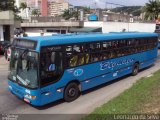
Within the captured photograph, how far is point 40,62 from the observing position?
8.72 m

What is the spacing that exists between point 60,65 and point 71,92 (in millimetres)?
1390

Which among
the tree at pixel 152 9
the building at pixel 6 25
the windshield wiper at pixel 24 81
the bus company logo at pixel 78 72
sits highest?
the tree at pixel 152 9

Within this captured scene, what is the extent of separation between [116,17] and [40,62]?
43.2 m

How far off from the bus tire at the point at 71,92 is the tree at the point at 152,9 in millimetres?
54102

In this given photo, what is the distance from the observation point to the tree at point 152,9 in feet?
A: 197

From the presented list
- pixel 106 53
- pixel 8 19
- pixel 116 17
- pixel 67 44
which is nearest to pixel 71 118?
pixel 67 44

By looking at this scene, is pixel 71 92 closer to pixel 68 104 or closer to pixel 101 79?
pixel 68 104

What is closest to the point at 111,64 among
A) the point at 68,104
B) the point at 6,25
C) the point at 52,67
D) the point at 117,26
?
the point at 68,104

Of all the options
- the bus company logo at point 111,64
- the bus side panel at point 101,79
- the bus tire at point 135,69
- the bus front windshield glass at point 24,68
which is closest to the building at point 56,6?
the bus tire at point 135,69

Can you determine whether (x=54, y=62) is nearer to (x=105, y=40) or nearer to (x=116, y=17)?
(x=105, y=40)

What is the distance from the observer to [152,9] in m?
60.9

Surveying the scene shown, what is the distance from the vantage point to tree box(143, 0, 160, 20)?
5991 centimetres

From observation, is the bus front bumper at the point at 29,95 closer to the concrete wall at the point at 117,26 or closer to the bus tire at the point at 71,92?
the bus tire at the point at 71,92

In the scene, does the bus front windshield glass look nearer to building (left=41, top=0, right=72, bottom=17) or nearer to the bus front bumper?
the bus front bumper
